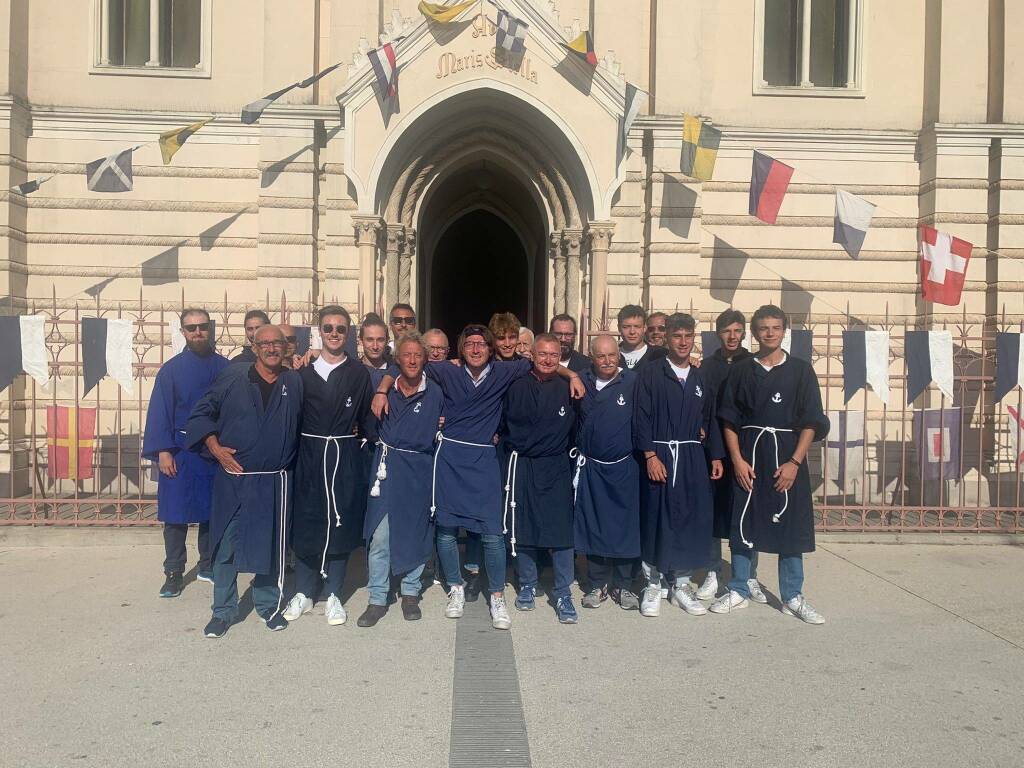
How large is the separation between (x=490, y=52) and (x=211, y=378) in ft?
17.1

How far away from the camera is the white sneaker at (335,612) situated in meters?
5.31

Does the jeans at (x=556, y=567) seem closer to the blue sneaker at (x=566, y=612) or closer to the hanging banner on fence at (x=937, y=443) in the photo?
the blue sneaker at (x=566, y=612)

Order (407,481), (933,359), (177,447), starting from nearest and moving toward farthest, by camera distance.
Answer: (407,481)
(177,447)
(933,359)

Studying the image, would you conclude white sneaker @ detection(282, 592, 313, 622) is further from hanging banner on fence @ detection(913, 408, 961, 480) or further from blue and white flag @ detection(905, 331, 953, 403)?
hanging banner on fence @ detection(913, 408, 961, 480)

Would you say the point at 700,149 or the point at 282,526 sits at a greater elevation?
the point at 700,149

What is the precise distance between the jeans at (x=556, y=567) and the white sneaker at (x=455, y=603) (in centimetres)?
45

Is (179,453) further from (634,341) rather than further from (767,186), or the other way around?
(767,186)

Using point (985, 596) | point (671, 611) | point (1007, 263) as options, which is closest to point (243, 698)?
point (671, 611)

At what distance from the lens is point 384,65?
8.73 m

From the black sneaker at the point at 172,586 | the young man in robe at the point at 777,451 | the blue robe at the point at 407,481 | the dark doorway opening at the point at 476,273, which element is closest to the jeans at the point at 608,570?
the young man in robe at the point at 777,451

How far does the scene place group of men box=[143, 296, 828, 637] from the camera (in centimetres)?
535

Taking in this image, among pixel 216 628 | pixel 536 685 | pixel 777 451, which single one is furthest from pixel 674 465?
pixel 216 628

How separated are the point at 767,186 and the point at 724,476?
472 centimetres

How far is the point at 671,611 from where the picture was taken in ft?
18.7
